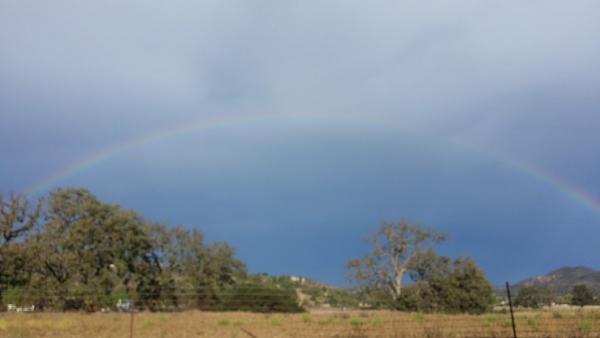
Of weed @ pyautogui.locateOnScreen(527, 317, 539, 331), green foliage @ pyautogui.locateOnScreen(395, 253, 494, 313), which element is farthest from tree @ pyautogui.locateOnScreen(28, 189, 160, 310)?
weed @ pyautogui.locateOnScreen(527, 317, 539, 331)

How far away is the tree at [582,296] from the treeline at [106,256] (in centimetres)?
2116

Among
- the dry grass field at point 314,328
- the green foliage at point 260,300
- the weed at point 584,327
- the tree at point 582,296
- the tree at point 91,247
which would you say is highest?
the tree at point 91,247

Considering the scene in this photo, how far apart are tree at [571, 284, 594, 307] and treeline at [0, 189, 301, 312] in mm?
21162

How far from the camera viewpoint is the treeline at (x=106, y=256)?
132 ft

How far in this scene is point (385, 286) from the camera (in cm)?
5981

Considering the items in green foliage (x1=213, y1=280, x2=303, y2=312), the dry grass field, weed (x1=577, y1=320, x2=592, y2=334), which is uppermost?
green foliage (x1=213, y1=280, x2=303, y2=312)

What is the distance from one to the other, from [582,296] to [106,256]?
38.5 meters

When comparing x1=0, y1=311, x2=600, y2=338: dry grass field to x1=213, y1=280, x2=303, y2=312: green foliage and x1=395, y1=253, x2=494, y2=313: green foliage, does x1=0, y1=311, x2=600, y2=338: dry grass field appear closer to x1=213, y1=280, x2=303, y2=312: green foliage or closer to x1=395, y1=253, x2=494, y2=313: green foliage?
x1=213, y1=280, x2=303, y2=312: green foliage

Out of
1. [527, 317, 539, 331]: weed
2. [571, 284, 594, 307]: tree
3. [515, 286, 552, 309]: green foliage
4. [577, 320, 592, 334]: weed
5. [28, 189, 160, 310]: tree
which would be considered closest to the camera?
[577, 320, 592, 334]: weed

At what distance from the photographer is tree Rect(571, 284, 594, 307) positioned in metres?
16.9

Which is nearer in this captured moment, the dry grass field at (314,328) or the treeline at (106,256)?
the dry grass field at (314,328)

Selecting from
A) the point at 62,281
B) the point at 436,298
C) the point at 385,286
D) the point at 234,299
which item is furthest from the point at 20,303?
the point at 385,286

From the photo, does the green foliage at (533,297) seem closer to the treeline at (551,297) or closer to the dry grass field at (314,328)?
the treeline at (551,297)

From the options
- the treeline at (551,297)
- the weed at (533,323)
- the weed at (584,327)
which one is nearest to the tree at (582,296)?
the treeline at (551,297)
